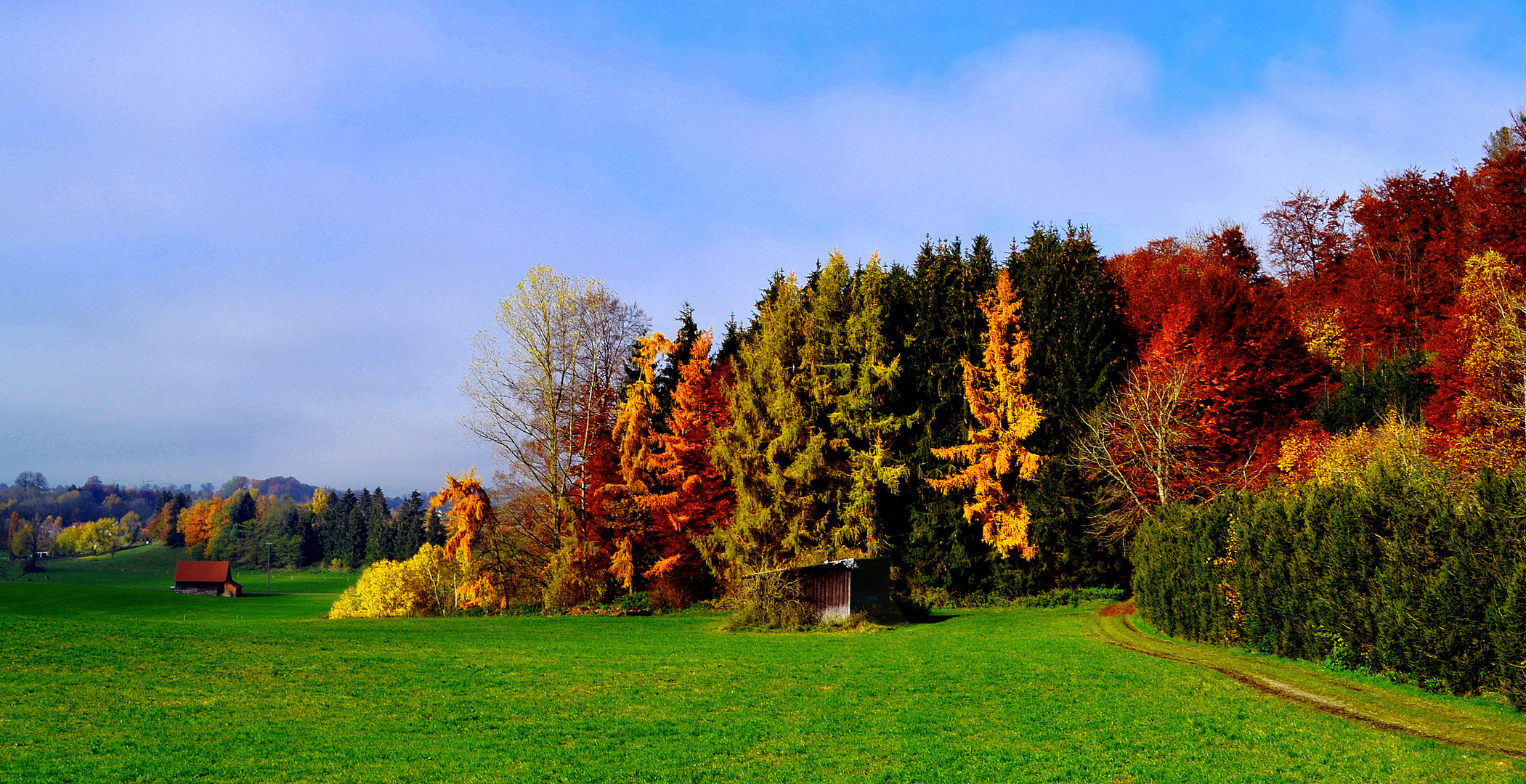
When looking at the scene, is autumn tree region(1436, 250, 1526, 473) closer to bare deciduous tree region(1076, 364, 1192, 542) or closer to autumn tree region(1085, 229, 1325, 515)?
autumn tree region(1085, 229, 1325, 515)

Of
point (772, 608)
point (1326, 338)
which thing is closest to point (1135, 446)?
point (772, 608)

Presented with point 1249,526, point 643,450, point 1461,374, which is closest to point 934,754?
point 1249,526

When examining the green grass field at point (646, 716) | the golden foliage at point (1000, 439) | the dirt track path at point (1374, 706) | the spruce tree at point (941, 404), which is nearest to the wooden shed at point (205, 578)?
the green grass field at point (646, 716)

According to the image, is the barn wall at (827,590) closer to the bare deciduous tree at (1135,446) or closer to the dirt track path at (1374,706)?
the dirt track path at (1374,706)

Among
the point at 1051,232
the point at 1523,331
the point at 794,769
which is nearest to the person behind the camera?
the point at 794,769

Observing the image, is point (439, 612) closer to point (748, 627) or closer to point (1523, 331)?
point (748, 627)

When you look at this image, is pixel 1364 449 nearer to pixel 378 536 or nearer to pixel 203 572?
pixel 203 572

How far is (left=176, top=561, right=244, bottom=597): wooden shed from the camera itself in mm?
100750

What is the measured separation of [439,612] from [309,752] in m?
33.6

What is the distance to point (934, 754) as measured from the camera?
11398mm

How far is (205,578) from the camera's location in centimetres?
10106

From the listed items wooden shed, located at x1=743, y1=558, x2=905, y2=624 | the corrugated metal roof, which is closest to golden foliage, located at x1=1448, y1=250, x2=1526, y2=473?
wooden shed, located at x1=743, y1=558, x2=905, y2=624

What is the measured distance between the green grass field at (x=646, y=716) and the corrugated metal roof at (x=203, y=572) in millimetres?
87508

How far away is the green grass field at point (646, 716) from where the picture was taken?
34.8 ft
